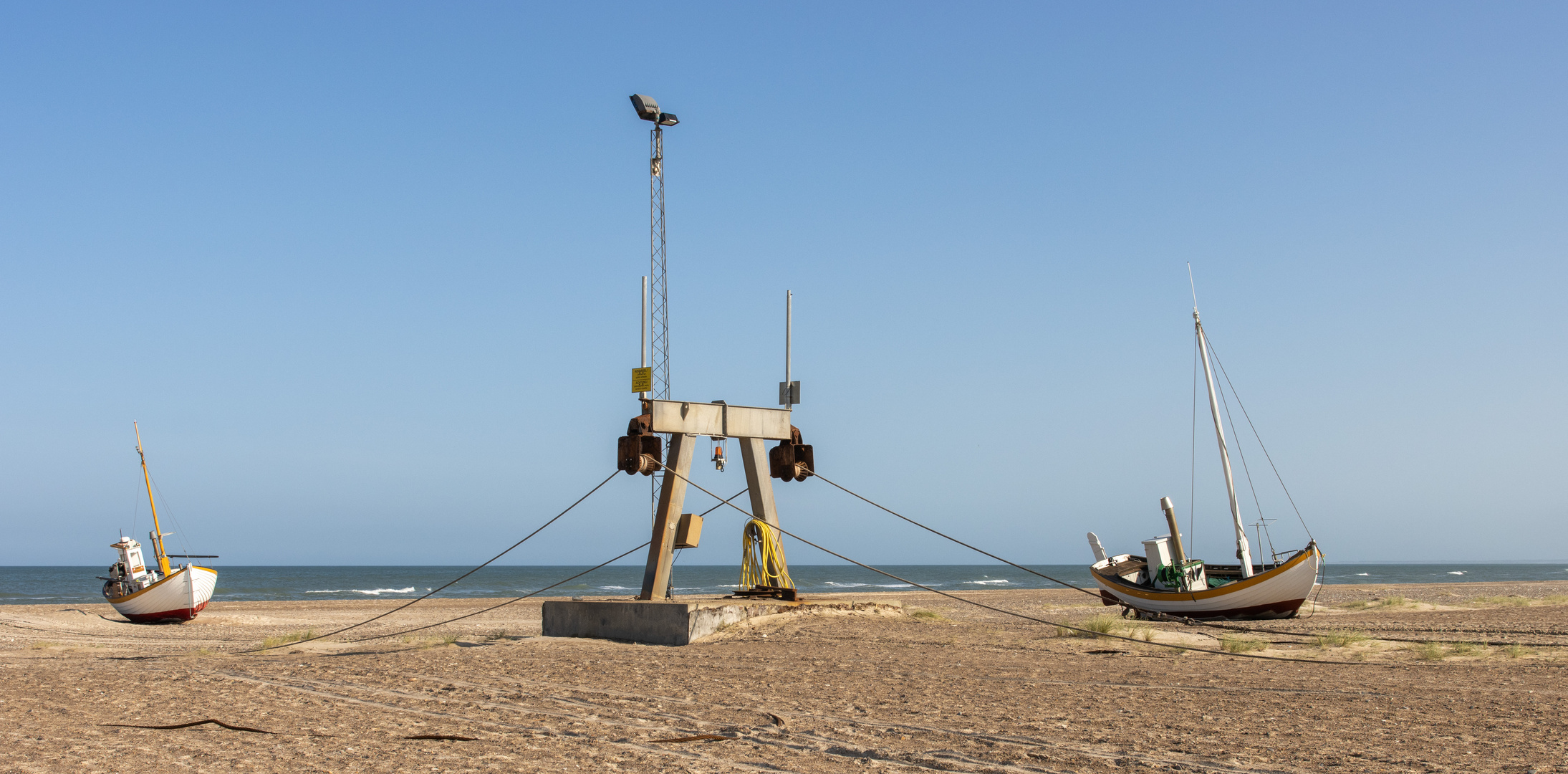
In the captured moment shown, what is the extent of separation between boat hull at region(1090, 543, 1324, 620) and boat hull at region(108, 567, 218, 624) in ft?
86.0

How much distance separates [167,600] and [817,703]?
28.4 meters

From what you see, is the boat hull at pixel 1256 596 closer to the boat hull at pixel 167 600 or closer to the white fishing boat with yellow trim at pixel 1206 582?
the white fishing boat with yellow trim at pixel 1206 582

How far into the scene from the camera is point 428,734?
7.65m

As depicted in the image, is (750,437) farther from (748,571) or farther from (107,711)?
(107,711)

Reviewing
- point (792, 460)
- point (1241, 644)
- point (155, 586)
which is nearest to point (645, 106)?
point (792, 460)

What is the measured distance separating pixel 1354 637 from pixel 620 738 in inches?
472

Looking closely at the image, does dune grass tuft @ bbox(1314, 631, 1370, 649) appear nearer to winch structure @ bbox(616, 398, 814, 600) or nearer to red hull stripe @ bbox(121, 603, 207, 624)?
winch structure @ bbox(616, 398, 814, 600)

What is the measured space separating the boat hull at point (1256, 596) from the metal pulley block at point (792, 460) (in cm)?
981

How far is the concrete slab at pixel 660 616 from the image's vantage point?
13.9 metres

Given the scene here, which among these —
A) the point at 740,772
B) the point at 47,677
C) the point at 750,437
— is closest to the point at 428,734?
the point at 740,772

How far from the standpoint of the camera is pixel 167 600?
30.9 m

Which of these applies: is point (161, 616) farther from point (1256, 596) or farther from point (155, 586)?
point (1256, 596)

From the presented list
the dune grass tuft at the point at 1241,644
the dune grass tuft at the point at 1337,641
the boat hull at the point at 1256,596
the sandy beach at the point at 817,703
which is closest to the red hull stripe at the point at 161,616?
the sandy beach at the point at 817,703

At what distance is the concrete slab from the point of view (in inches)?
546
